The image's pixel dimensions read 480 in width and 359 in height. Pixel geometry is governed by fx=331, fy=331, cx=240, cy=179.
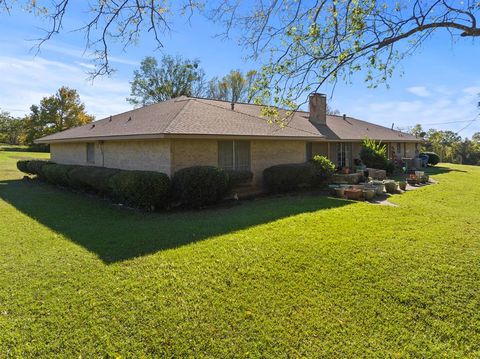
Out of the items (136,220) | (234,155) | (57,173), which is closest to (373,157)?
(234,155)

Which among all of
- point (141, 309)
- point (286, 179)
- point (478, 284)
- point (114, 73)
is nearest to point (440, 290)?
point (478, 284)

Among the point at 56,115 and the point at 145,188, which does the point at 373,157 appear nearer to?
the point at 145,188

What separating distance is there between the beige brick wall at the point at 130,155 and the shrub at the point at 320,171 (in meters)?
6.74

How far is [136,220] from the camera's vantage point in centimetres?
966

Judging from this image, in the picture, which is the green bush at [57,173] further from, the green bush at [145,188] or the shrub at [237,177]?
the shrub at [237,177]

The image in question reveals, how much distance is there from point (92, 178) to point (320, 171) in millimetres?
9855

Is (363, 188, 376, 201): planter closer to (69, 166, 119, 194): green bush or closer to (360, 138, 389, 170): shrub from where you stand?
(360, 138, 389, 170): shrub

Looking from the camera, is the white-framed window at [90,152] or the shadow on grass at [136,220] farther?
the white-framed window at [90,152]

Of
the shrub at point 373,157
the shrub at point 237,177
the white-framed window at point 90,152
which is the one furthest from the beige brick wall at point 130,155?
the shrub at point 373,157

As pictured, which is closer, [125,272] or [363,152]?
[125,272]

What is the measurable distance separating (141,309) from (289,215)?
18.9 feet

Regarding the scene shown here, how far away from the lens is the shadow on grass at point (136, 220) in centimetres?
725

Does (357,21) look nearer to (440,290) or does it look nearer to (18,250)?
(440,290)

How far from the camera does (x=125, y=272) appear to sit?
566cm
